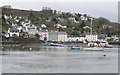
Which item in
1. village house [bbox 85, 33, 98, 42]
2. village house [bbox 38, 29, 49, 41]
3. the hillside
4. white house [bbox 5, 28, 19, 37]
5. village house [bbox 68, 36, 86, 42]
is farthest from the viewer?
the hillside

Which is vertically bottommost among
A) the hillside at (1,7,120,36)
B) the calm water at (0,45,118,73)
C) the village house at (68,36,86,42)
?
the calm water at (0,45,118,73)

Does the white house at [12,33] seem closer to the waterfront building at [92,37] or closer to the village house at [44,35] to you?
the village house at [44,35]

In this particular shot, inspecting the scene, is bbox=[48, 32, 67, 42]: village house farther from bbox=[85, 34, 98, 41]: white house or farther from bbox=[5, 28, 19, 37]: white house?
bbox=[5, 28, 19, 37]: white house

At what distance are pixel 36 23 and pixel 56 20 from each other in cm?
959

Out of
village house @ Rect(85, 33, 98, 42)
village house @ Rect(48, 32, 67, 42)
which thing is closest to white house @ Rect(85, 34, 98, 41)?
village house @ Rect(85, 33, 98, 42)

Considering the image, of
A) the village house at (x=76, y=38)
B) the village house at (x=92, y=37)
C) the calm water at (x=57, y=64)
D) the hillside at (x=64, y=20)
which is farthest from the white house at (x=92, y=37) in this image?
the calm water at (x=57, y=64)

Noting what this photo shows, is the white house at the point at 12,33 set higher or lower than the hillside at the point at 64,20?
lower

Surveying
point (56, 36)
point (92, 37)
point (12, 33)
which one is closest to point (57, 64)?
point (12, 33)

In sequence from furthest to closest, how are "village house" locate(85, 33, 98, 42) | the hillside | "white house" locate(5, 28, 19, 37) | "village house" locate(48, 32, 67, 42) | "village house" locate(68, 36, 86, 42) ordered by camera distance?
the hillside
"village house" locate(68, 36, 86, 42)
"village house" locate(85, 33, 98, 42)
"village house" locate(48, 32, 67, 42)
"white house" locate(5, 28, 19, 37)

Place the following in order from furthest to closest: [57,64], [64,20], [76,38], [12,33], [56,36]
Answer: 1. [64,20]
2. [76,38]
3. [56,36]
4. [12,33]
5. [57,64]

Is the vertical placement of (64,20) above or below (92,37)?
above

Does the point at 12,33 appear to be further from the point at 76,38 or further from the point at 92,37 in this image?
the point at 92,37

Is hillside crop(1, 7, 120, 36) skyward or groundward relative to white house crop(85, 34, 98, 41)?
skyward

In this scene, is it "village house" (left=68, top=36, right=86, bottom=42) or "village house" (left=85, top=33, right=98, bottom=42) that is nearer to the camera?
"village house" (left=85, top=33, right=98, bottom=42)
